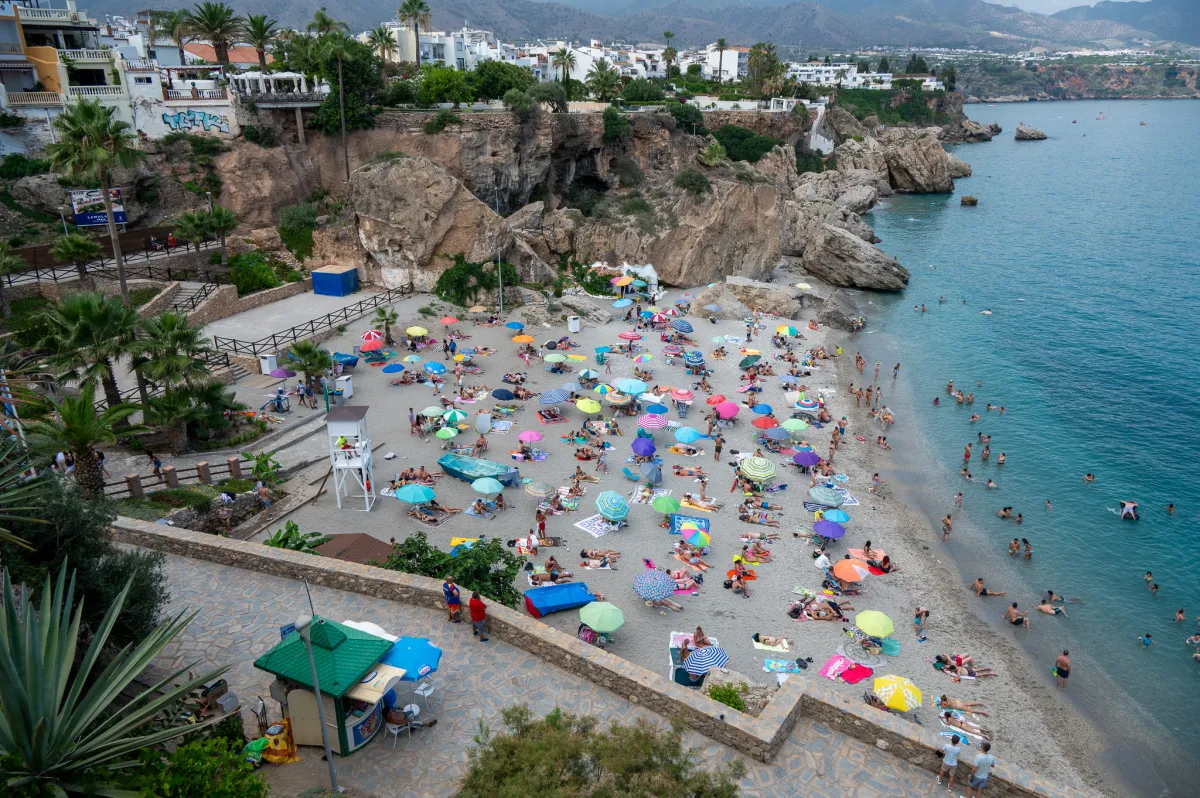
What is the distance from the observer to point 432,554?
46.9 ft

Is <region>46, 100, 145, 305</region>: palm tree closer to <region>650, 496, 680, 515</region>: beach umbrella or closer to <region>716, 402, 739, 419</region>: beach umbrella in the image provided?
<region>650, 496, 680, 515</region>: beach umbrella

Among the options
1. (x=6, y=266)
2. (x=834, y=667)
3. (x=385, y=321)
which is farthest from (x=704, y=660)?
(x=6, y=266)

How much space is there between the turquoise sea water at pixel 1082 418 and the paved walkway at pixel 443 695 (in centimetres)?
909

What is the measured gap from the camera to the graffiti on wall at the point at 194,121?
37.2 meters

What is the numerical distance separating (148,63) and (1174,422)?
176ft

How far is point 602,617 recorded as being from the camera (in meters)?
15.4

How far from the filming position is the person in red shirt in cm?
1197

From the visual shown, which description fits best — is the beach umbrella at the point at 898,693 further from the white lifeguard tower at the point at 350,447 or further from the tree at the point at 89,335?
the tree at the point at 89,335

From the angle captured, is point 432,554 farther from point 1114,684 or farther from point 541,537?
point 1114,684

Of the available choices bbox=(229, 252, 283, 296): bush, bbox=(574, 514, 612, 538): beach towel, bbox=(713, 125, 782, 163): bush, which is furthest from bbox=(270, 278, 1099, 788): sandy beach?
bbox=(713, 125, 782, 163): bush

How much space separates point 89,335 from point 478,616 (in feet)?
46.5

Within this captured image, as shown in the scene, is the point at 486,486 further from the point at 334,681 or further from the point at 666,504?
the point at 334,681

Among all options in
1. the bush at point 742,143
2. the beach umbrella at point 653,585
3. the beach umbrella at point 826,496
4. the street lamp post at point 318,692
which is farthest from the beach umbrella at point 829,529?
the bush at point 742,143

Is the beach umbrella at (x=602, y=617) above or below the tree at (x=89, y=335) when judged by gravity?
below
